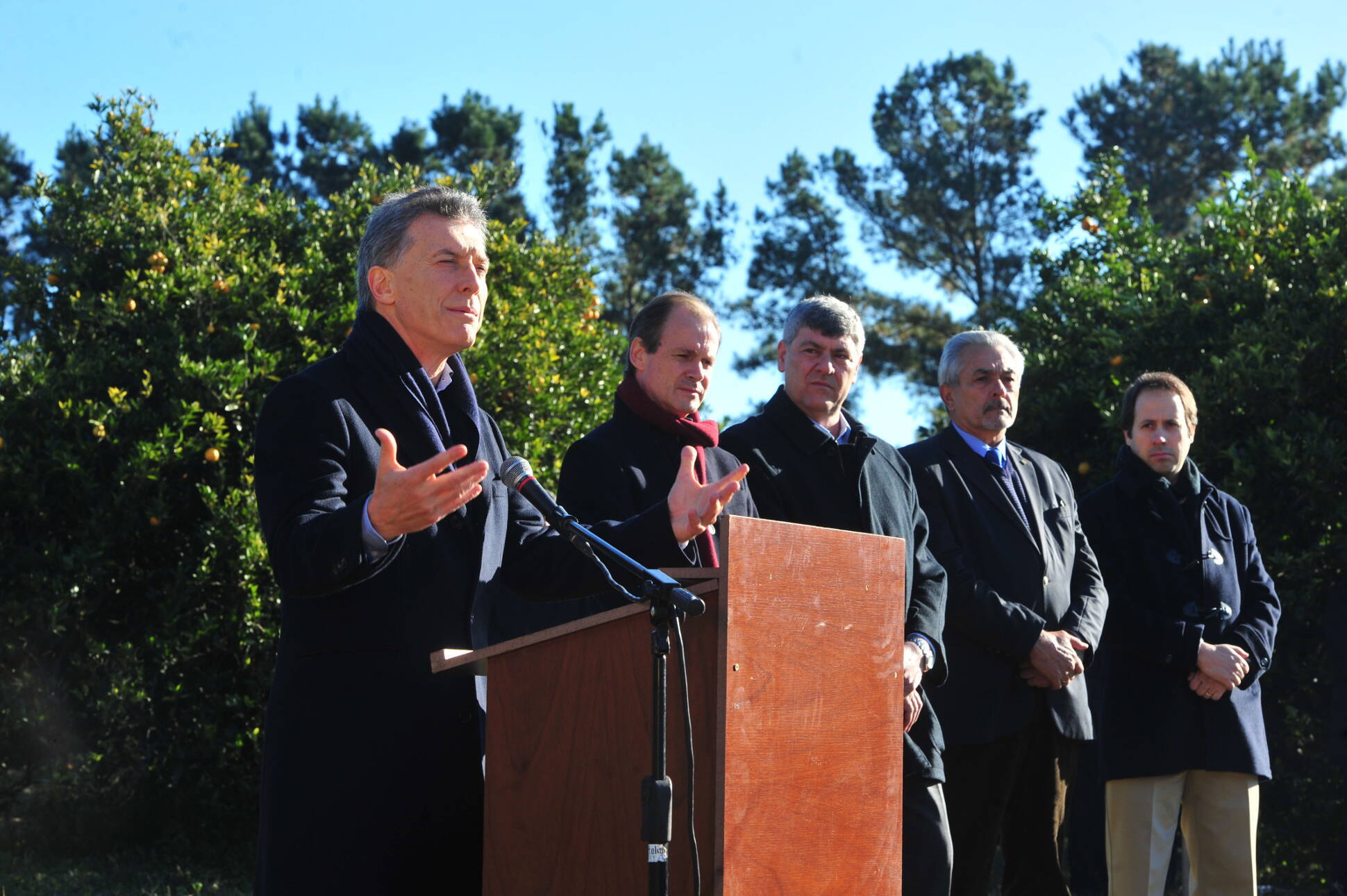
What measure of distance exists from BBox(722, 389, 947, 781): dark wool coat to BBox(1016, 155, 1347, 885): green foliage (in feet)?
8.82

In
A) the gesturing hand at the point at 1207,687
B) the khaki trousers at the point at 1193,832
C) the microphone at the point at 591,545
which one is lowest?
the khaki trousers at the point at 1193,832

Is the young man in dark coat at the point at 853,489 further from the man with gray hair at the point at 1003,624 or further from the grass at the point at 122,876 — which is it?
the grass at the point at 122,876

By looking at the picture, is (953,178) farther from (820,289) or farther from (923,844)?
(923,844)

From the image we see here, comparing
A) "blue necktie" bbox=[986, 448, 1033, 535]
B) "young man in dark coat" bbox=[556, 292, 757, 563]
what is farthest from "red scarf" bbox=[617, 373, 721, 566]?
"blue necktie" bbox=[986, 448, 1033, 535]

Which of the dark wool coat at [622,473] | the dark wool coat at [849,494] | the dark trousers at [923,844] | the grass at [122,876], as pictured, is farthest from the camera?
the grass at [122,876]

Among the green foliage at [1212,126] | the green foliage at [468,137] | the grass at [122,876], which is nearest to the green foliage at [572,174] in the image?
the green foliage at [468,137]

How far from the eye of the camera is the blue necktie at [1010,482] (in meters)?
4.85

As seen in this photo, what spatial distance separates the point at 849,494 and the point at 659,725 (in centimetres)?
196

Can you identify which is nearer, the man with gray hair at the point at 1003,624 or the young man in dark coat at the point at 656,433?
the young man in dark coat at the point at 656,433

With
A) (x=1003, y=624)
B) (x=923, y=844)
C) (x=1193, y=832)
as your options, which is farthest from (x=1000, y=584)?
(x=1193, y=832)

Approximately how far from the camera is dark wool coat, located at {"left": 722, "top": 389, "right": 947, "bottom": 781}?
3.98 meters

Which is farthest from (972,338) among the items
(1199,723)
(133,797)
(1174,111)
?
(1174,111)

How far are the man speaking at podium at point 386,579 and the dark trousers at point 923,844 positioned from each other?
160cm

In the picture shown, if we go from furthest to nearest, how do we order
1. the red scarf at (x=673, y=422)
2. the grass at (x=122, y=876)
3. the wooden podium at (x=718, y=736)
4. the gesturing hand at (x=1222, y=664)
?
1. the grass at (x=122, y=876)
2. the gesturing hand at (x=1222, y=664)
3. the red scarf at (x=673, y=422)
4. the wooden podium at (x=718, y=736)
